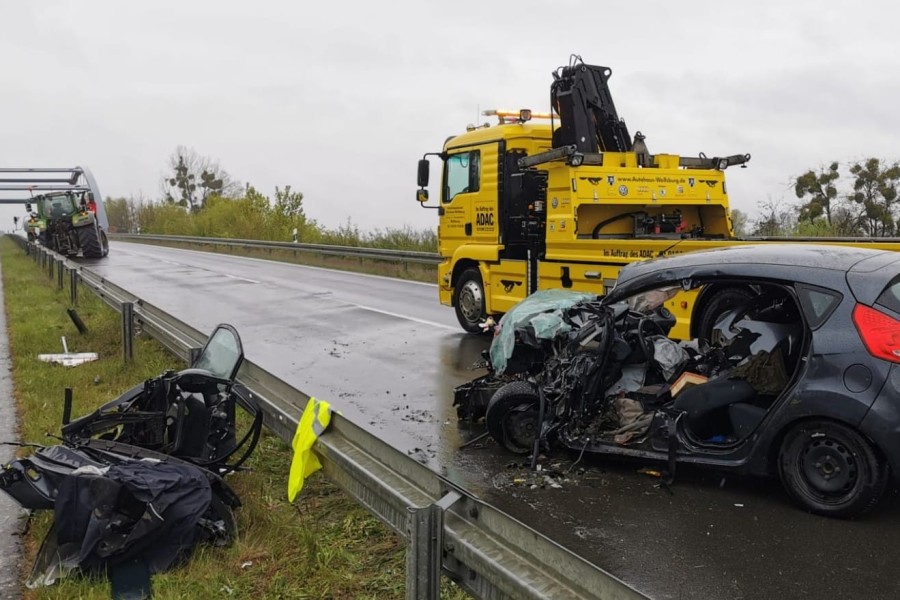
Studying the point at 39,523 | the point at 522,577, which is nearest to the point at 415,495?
the point at 522,577

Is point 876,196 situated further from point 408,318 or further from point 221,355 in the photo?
point 221,355

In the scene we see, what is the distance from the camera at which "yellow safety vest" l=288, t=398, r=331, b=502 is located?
11.4 feet

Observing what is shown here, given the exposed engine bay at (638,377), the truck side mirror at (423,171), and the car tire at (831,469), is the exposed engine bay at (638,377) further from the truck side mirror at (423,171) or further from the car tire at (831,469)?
the truck side mirror at (423,171)

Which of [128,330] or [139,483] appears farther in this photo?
[128,330]

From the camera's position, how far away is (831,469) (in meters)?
3.89

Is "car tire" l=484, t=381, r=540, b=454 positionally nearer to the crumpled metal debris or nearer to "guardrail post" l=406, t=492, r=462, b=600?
"guardrail post" l=406, t=492, r=462, b=600

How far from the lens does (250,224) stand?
1565 inches

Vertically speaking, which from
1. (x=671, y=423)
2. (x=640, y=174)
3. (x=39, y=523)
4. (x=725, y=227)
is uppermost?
(x=640, y=174)

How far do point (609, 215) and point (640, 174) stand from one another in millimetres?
605

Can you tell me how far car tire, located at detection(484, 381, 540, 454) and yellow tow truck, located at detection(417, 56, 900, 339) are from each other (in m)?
3.08

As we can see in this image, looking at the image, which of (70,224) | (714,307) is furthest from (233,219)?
(714,307)

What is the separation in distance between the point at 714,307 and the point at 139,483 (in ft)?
15.5

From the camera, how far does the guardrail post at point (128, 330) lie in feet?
26.2

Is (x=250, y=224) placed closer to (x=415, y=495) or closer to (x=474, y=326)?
(x=474, y=326)
